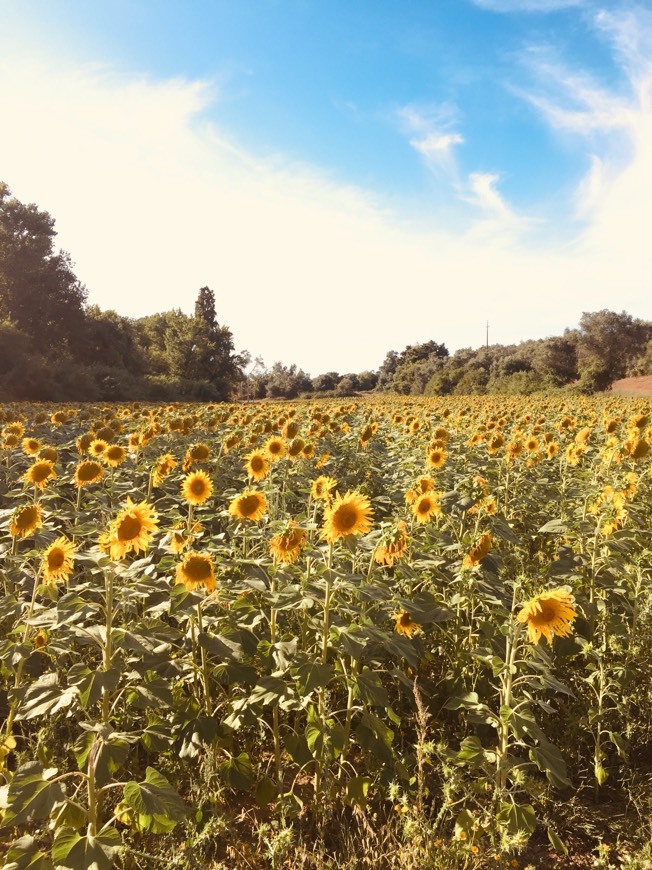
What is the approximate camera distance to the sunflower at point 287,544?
8.55 feet

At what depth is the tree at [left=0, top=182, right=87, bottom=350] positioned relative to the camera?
35125mm

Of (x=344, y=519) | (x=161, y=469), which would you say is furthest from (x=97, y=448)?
(x=344, y=519)

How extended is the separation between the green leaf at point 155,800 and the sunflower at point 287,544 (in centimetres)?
106

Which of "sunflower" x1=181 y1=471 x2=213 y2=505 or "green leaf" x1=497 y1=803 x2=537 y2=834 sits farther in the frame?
"sunflower" x1=181 y1=471 x2=213 y2=505

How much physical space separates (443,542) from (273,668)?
1.37 m

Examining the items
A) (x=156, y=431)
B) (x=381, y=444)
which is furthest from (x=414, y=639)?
(x=381, y=444)

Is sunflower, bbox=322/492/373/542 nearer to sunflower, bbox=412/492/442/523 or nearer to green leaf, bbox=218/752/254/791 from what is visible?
sunflower, bbox=412/492/442/523

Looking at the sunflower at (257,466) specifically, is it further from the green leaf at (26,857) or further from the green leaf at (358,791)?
the green leaf at (26,857)

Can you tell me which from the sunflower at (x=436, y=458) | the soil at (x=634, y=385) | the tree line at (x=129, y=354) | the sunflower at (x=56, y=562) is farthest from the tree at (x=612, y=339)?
the sunflower at (x=56, y=562)

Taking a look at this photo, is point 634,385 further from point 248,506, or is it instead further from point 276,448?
point 248,506

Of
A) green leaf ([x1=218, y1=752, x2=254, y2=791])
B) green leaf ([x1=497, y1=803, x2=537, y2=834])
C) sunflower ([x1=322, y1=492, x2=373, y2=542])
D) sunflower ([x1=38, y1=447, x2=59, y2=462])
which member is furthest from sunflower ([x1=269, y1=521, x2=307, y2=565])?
sunflower ([x1=38, y1=447, x2=59, y2=462])

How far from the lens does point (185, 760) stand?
2.50 metres

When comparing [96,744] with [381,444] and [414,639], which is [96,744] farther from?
[381,444]

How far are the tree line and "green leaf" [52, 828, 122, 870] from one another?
2371cm
